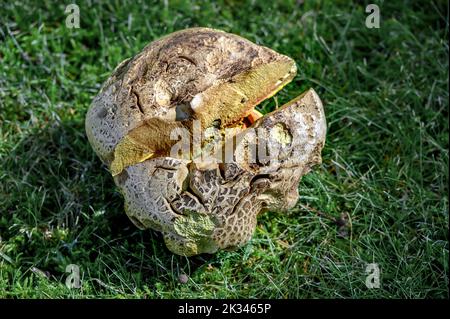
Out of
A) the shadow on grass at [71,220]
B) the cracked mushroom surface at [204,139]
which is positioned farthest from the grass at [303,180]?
the cracked mushroom surface at [204,139]

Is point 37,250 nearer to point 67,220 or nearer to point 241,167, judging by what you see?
point 67,220

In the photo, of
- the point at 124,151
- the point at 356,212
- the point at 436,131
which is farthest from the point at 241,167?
the point at 436,131
